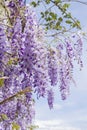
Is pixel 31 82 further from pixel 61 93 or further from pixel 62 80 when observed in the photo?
pixel 61 93

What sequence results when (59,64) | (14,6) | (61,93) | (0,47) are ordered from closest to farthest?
1. (0,47)
2. (14,6)
3. (59,64)
4. (61,93)

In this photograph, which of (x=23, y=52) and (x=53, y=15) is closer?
(x=23, y=52)

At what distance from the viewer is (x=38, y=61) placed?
3982 mm

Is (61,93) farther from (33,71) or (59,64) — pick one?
(33,71)

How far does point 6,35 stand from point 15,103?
2.14 m

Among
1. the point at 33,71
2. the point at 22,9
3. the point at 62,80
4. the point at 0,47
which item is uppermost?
the point at 22,9

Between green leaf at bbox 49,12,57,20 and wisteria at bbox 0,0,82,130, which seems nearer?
wisteria at bbox 0,0,82,130

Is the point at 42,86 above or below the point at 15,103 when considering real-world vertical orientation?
above

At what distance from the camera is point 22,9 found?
3818mm

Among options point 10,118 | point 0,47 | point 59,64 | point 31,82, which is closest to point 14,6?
point 0,47

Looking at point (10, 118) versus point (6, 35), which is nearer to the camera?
point (6, 35)

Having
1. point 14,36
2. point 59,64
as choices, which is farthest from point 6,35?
point 59,64

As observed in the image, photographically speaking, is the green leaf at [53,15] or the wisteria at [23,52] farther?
the green leaf at [53,15]

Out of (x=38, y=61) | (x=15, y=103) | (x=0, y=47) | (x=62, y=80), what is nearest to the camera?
(x=0, y=47)
